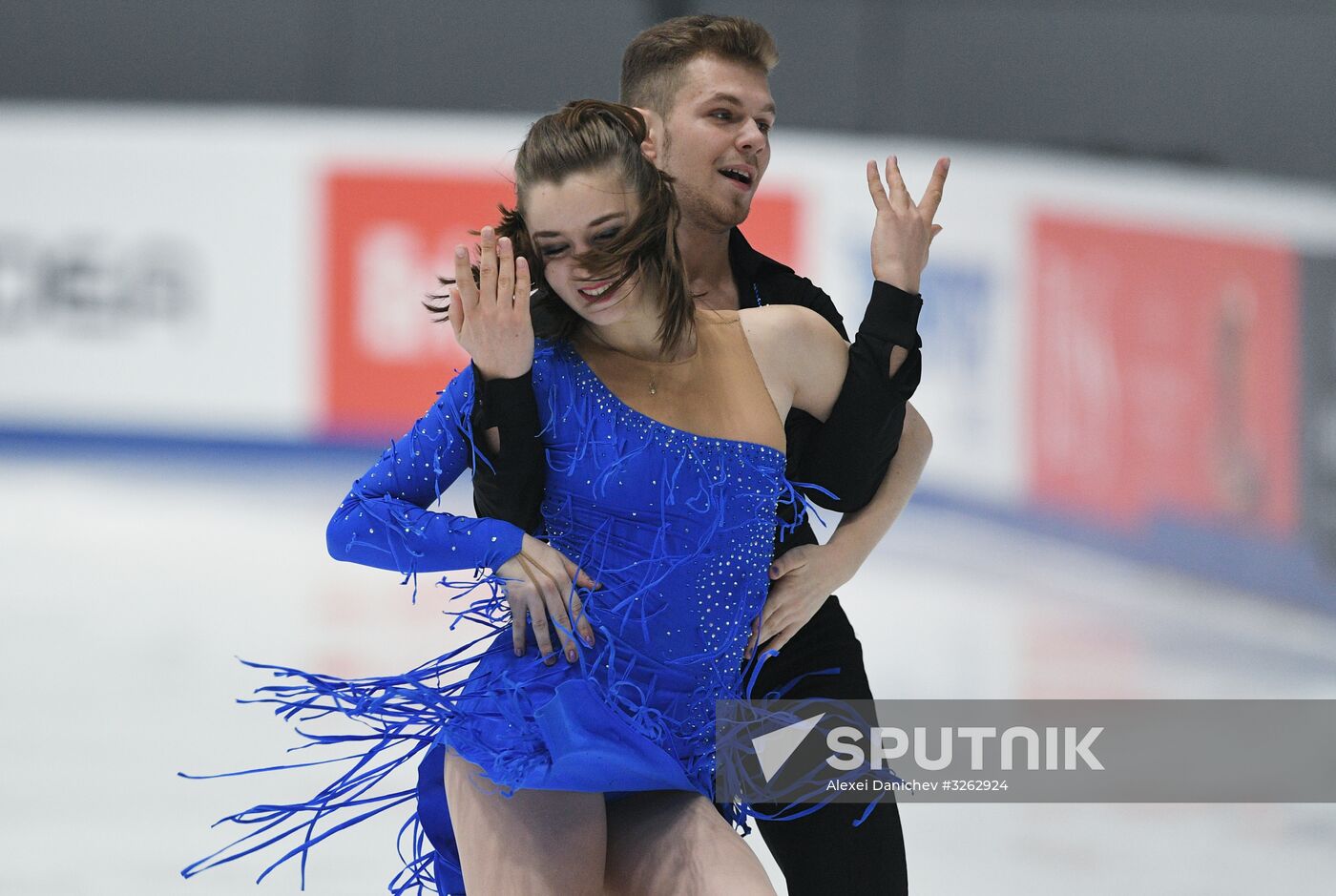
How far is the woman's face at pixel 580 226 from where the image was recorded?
1767 millimetres

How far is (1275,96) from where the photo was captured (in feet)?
21.2

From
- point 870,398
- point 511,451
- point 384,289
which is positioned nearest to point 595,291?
point 511,451

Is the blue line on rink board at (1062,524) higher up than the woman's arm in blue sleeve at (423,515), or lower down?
lower down

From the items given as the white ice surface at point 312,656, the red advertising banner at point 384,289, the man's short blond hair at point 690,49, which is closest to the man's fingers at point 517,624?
the man's short blond hair at point 690,49

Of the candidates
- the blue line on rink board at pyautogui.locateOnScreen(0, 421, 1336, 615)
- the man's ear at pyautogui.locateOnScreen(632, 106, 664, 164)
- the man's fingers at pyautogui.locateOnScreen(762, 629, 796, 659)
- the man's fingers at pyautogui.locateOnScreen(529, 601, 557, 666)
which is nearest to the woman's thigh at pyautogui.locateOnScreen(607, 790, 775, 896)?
the man's fingers at pyautogui.locateOnScreen(529, 601, 557, 666)

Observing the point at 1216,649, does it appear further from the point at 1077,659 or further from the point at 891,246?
the point at 891,246

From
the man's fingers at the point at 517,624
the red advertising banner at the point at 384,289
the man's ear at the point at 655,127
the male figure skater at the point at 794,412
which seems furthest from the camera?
the red advertising banner at the point at 384,289

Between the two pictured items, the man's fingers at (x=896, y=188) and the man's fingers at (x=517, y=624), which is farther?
the man's fingers at (x=896, y=188)

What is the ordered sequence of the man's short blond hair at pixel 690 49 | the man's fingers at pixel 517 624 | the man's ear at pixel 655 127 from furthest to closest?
the man's short blond hair at pixel 690 49
the man's ear at pixel 655 127
the man's fingers at pixel 517 624

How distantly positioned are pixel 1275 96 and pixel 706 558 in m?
5.37

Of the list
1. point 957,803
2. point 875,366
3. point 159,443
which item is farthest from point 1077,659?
point 159,443

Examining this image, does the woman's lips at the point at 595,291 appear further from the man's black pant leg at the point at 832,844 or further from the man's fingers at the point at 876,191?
the man's black pant leg at the point at 832,844

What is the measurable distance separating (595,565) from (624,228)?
37 cm

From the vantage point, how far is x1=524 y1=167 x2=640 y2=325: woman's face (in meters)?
1.77
